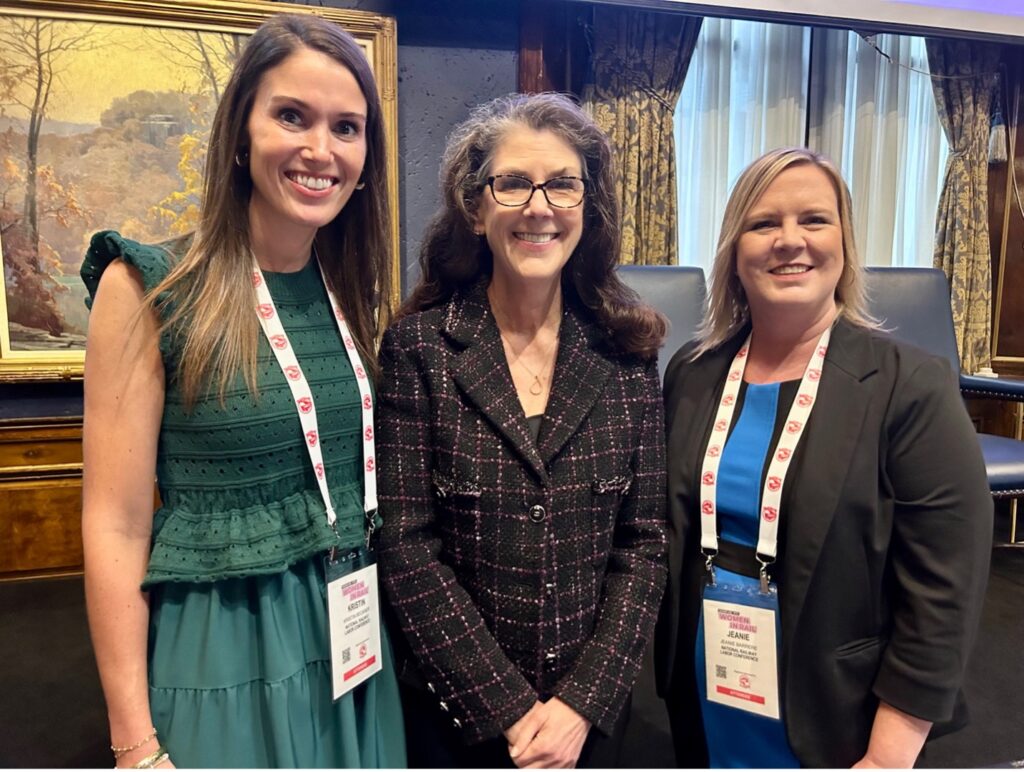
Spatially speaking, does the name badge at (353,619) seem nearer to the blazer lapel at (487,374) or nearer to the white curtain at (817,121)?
the blazer lapel at (487,374)

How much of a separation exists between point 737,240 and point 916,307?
6.74 ft

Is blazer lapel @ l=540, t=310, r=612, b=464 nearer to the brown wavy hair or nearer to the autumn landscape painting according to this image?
the brown wavy hair

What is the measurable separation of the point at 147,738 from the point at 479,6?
3205mm

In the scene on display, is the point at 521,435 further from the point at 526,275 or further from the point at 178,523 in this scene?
the point at 178,523

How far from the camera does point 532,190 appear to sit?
1.12 meters

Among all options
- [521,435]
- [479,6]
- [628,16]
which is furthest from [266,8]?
[521,435]

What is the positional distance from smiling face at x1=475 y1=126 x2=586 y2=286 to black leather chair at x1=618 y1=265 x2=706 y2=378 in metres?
1.53

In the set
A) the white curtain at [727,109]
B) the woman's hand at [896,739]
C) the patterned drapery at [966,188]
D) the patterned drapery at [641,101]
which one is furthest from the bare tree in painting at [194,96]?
the patterned drapery at [966,188]

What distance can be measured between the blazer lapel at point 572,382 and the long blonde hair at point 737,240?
0.28 metres

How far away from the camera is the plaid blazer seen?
104cm

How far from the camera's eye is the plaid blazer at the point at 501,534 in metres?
1.04

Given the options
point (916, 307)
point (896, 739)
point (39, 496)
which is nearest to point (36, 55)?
point (39, 496)

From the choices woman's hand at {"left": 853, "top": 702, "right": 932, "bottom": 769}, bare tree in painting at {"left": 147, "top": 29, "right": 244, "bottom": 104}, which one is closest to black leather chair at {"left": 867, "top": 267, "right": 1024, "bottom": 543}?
woman's hand at {"left": 853, "top": 702, "right": 932, "bottom": 769}

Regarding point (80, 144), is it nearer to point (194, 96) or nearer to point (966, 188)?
point (194, 96)
